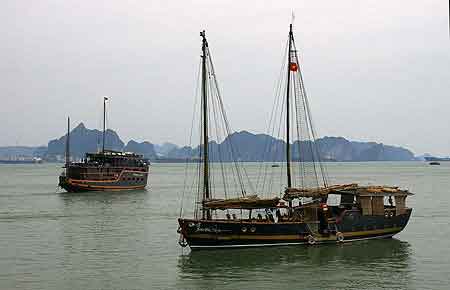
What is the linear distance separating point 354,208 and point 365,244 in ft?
7.70

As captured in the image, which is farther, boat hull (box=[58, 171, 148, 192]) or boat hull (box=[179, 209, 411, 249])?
boat hull (box=[58, 171, 148, 192])

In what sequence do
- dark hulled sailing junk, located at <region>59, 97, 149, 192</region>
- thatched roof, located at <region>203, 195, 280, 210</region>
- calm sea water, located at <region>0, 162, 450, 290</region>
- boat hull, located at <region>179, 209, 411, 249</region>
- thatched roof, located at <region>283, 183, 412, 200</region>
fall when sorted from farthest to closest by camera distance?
1. dark hulled sailing junk, located at <region>59, 97, 149, 192</region>
2. thatched roof, located at <region>283, 183, 412, 200</region>
3. thatched roof, located at <region>203, 195, 280, 210</region>
4. boat hull, located at <region>179, 209, 411, 249</region>
5. calm sea water, located at <region>0, 162, 450, 290</region>

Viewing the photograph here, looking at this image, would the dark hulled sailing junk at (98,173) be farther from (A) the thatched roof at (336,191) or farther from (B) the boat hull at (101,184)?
(A) the thatched roof at (336,191)

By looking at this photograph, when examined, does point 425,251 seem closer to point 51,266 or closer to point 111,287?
point 111,287

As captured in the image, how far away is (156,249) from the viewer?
122ft

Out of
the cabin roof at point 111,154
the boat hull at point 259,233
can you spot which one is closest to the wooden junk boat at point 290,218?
the boat hull at point 259,233

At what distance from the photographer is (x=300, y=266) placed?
3120 cm

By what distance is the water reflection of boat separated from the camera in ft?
91.9

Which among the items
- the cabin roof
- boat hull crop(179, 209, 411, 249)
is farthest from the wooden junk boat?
the cabin roof

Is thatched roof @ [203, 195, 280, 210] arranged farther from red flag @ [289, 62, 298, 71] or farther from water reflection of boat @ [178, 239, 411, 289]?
red flag @ [289, 62, 298, 71]

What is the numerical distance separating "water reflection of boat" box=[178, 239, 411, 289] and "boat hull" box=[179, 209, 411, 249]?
446 millimetres

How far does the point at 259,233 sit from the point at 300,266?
369 centimetres

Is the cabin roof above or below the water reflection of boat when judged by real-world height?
above

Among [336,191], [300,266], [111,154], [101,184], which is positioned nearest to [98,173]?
[101,184]
